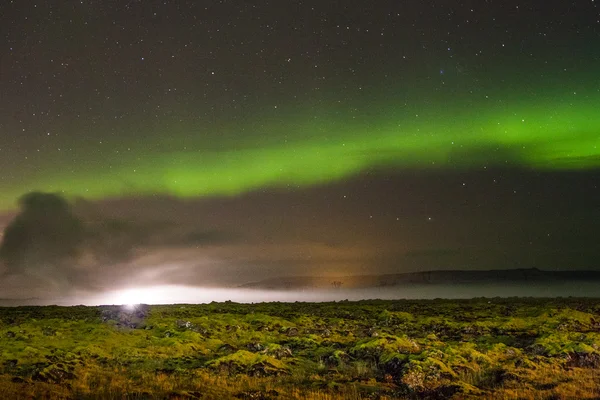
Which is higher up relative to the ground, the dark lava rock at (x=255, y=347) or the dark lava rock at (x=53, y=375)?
the dark lava rock at (x=255, y=347)

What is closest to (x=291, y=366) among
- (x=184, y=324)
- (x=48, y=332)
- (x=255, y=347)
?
(x=255, y=347)

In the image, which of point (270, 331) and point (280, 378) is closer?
point (280, 378)

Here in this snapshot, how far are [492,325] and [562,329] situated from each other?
520 centimetres

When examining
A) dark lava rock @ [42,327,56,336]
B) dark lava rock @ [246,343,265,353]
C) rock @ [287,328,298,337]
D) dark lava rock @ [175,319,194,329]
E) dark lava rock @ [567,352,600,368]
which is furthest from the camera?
dark lava rock @ [175,319,194,329]

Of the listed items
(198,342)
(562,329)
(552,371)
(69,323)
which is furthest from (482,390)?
(69,323)

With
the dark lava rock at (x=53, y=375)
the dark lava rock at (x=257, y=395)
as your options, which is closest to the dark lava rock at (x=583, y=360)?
the dark lava rock at (x=257, y=395)

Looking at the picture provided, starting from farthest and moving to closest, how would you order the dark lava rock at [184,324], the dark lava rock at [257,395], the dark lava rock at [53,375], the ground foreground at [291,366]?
the dark lava rock at [184,324] → the dark lava rock at [53,375] → the ground foreground at [291,366] → the dark lava rock at [257,395]

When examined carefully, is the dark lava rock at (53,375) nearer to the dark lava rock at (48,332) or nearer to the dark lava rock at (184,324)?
the dark lava rock at (48,332)

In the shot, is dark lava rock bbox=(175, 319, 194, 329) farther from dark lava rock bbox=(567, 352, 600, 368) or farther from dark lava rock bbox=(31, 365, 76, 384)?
dark lava rock bbox=(567, 352, 600, 368)

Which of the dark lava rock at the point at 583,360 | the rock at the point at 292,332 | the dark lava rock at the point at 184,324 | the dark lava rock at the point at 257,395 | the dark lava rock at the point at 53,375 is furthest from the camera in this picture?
the dark lava rock at the point at 184,324

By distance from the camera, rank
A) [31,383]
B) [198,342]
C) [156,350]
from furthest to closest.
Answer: [198,342] → [156,350] → [31,383]

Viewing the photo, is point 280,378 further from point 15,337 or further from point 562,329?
point 562,329

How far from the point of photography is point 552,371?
24500mm

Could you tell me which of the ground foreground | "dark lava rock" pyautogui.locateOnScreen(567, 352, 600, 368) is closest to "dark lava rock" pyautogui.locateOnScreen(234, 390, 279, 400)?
the ground foreground
